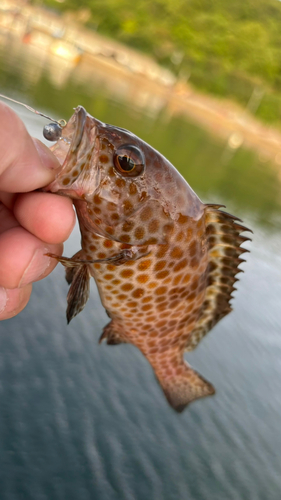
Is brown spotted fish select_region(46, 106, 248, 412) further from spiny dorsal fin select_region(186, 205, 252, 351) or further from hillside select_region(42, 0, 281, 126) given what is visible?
hillside select_region(42, 0, 281, 126)

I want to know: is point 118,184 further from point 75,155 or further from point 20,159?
point 20,159

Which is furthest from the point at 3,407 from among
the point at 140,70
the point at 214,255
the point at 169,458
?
the point at 140,70

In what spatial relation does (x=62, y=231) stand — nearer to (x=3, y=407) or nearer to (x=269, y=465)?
(x=3, y=407)

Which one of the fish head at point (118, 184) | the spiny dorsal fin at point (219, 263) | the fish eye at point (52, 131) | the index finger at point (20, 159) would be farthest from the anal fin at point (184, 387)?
the fish eye at point (52, 131)

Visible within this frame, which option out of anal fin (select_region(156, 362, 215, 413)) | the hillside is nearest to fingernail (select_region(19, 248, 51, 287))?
anal fin (select_region(156, 362, 215, 413))

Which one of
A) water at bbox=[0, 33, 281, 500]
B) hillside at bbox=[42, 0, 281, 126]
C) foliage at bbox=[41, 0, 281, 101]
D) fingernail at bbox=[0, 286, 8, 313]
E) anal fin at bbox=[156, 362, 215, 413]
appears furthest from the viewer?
foliage at bbox=[41, 0, 281, 101]

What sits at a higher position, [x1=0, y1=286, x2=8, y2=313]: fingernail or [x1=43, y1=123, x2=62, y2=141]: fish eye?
[x1=43, y1=123, x2=62, y2=141]: fish eye

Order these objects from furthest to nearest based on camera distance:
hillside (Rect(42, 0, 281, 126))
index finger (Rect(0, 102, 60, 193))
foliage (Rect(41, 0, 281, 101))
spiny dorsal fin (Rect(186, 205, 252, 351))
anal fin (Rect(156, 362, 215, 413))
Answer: foliage (Rect(41, 0, 281, 101)) < hillside (Rect(42, 0, 281, 126)) < anal fin (Rect(156, 362, 215, 413)) < spiny dorsal fin (Rect(186, 205, 252, 351)) < index finger (Rect(0, 102, 60, 193))

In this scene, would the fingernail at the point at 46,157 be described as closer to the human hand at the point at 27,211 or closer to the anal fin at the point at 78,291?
the human hand at the point at 27,211
